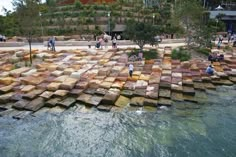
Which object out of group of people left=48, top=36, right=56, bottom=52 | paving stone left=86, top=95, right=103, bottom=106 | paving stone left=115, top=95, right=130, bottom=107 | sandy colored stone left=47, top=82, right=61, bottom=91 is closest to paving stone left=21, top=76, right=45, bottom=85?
sandy colored stone left=47, top=82, right=61, bottom=91

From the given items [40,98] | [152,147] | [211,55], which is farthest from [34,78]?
[211,55]

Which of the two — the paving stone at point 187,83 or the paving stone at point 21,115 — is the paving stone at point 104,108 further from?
the paving stone at point 187,83

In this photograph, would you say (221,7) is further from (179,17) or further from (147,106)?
(147,106)

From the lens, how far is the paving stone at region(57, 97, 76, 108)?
827 inches

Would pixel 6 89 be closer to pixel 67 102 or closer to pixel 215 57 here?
pixel 67 102

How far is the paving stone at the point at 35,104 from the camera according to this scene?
20.5 m

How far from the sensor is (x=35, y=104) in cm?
2089

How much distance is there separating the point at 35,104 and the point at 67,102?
2.10 meters

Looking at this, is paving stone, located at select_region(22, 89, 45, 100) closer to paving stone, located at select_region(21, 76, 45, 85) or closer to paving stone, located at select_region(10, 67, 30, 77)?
paving stone, located at select_region(21, 76, 45, 85)

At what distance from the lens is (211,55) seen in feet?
104

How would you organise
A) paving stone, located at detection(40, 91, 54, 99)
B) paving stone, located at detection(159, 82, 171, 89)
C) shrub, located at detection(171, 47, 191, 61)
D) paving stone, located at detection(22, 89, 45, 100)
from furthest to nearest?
shrub, located at detection(171, 47, 191, 61) < paving stone, located at detection(159, 82, 171, 89) < paving stone, located at detection(40, 91, 54, 99) < paving stone, located at detection(22, 89, 45, 100)

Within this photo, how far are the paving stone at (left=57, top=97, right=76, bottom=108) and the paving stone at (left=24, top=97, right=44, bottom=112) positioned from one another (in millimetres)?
1226

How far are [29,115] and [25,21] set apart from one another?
12158 mm

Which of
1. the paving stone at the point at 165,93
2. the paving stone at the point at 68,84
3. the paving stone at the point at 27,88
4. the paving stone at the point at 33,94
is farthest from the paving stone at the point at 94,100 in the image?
the paving stone at the point at 27,88
